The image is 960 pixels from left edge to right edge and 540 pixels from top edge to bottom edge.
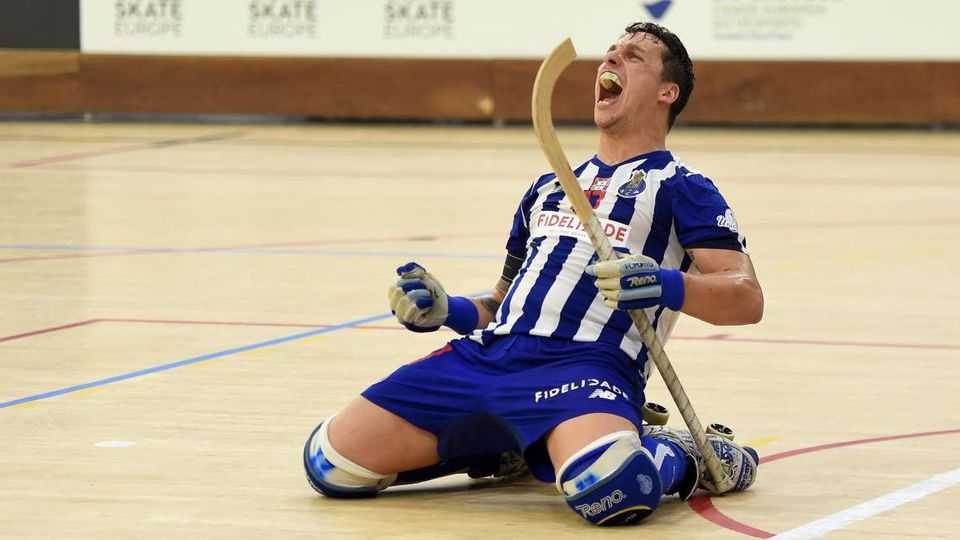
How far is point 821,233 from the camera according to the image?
1026 cm

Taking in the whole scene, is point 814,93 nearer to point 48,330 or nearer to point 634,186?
point 48,330

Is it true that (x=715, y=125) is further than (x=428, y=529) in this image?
Yes

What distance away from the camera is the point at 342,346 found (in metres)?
6.47

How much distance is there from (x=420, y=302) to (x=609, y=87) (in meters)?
0.75

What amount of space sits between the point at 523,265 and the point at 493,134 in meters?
13.8

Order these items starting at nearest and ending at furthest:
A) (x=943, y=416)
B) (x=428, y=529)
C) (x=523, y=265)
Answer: (x=428, y=529)
(x=523, y=265)
(x=943, y=416)

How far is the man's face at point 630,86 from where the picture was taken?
4344mm

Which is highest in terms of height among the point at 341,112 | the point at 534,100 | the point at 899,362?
the point at 534,100

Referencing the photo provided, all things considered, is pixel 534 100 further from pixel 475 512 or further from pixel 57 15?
pixel 57 15

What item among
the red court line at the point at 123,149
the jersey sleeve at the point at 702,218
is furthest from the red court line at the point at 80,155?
the jersey sleeve at the point at 702,218

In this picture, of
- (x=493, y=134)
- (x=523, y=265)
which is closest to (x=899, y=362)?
(x=523, y=265)

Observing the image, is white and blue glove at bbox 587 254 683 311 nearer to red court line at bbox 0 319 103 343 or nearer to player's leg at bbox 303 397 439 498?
player's leg at bbox 303 397 439 498

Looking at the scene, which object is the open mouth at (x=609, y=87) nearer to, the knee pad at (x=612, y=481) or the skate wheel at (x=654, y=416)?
the skate wheel at (x=654, y=416)

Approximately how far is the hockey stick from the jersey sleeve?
0.22 meters
